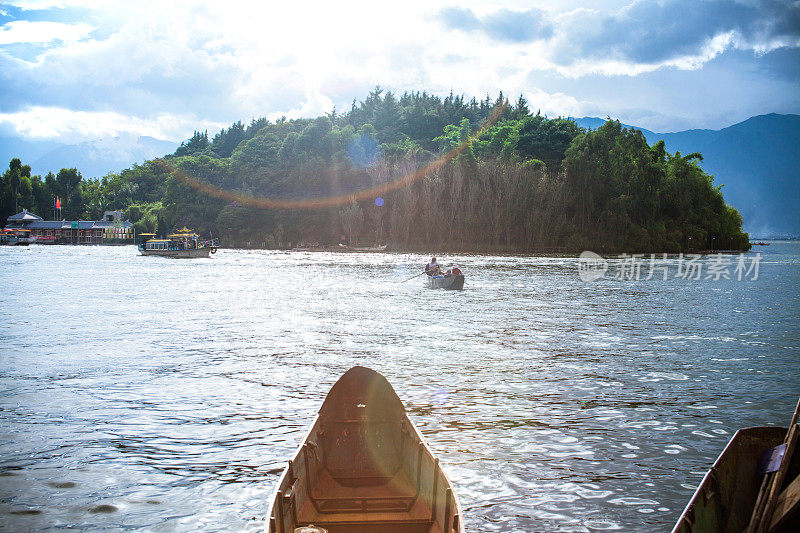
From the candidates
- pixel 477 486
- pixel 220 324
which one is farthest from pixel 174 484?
pixel 220 324

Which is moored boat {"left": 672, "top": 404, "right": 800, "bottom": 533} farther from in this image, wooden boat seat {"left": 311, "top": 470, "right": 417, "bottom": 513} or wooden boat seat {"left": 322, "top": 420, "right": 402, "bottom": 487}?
wooden boat seat {"left": 322, "top": 420, "right": 402, "bottom": 487}

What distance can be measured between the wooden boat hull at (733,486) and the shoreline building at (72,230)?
6117 inches

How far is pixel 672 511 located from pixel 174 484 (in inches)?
225

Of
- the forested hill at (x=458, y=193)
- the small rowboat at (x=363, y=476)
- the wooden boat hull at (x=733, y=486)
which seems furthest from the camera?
the forested hill at (x=458, y=193)

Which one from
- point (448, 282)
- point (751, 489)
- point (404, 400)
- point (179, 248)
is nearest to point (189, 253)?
point (179, 248)

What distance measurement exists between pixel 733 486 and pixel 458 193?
7573 cm

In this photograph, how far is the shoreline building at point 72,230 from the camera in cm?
14388

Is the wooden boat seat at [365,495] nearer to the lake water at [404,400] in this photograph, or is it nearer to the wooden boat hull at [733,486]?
the lake water at [404,400]

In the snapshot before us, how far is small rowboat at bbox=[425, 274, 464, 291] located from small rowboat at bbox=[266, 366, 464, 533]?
26059mm

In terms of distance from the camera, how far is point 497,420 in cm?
1005


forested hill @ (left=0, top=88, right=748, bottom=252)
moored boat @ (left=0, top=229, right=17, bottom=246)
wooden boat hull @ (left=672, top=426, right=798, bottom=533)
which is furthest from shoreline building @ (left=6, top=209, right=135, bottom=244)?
wooden boat hull @ (left=672, top=426, right=798, bottom=533)

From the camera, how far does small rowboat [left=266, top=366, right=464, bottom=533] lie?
479 centimetres

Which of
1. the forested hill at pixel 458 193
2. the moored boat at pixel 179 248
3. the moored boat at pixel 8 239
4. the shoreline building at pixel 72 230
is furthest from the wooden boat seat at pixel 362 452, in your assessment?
the shoreline building at pixel 72 230

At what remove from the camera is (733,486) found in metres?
4.93
